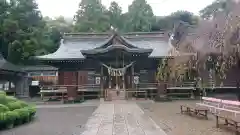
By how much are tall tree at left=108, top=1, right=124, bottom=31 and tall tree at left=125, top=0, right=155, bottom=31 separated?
2.28 meters

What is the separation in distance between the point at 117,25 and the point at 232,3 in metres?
53.1

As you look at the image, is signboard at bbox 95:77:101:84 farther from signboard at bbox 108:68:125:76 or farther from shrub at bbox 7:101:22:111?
shrub at bbox 7:101:22:111

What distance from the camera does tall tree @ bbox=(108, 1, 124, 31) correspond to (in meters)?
60.8

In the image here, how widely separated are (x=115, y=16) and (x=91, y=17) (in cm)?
627

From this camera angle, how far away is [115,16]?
6150 cm

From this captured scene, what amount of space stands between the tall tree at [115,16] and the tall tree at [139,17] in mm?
2284

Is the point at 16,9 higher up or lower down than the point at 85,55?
higher up

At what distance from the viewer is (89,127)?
10.2 meters

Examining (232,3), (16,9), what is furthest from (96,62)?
(16,9)

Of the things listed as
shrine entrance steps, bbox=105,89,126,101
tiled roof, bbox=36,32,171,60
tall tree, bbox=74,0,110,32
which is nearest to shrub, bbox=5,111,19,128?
shrine entrance steps, bbox=105,89,126,101

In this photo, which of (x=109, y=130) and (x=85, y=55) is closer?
(x=109, y=130)

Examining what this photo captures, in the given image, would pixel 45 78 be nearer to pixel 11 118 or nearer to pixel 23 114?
pixel 23 114

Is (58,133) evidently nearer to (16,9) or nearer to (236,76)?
(236,76)

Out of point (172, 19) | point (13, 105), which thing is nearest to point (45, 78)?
point (13, 105)
